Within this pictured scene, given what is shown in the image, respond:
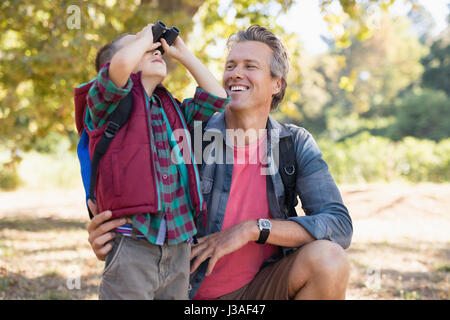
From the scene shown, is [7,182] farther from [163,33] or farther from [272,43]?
[163,33]

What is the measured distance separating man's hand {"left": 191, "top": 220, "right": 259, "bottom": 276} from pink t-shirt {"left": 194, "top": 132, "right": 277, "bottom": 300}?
0.20 metres

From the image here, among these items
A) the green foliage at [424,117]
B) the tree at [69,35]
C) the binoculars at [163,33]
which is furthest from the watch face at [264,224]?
the green foliage at [424,117]

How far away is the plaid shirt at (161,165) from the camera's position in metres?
1.85

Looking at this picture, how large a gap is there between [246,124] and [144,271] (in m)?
1.16

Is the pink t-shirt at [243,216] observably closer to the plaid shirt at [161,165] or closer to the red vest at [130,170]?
the plaid shirt at [161,165]

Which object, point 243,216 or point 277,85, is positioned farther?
point 277,85

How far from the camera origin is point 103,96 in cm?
185

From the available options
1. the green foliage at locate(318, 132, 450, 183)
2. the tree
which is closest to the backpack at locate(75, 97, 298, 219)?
the tree

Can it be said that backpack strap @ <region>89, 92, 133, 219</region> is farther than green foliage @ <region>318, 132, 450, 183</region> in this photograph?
No

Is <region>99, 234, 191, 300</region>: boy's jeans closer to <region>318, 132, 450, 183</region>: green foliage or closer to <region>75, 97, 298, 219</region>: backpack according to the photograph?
<region>75, 97, 298, 219</region>: backpack

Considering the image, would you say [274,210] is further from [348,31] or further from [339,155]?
[339,155]

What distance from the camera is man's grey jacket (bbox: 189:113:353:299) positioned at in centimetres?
235

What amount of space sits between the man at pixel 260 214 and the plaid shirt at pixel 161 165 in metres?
0.19

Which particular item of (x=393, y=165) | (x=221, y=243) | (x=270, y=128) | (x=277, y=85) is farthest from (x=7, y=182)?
(x=221, y=243)
